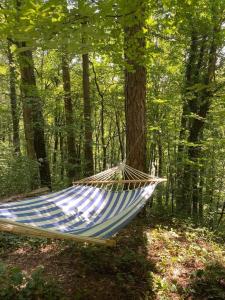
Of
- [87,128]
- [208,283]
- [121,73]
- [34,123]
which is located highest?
[121,73]

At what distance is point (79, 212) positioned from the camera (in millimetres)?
2877

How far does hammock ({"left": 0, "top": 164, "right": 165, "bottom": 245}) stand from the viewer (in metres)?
1.91

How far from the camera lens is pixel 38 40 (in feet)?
7.66

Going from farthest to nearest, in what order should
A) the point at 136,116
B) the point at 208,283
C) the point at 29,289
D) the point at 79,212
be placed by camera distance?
the point at 136,116 < the point at 79,212 < the point at 208,283 < the point at 29,289

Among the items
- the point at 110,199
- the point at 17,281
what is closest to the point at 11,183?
the point at 110,199

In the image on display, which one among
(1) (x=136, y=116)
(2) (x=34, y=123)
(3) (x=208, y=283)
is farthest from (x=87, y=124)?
(3) (x=208, y=283)

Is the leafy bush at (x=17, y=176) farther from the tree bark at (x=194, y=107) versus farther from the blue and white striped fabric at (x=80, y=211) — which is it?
the tree bark at (x=194, y=107)

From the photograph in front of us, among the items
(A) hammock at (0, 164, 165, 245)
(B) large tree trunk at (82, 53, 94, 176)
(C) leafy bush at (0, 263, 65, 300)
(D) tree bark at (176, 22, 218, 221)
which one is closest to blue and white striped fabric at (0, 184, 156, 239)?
(A) hammock at (0, 164, 165, 245)

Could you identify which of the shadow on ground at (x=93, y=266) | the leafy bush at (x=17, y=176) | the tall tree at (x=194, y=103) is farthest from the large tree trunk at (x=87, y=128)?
the shadow on ground at (x=93, y=266)

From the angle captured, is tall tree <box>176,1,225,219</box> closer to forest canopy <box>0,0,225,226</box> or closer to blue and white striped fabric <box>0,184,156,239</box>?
forest canopy <box>0,0,225,226</box>

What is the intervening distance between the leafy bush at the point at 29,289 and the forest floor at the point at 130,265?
66 millimetres

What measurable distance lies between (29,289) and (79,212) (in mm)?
810

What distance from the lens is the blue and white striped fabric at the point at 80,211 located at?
217cm

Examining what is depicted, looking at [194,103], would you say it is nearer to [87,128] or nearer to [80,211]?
[87,128]
